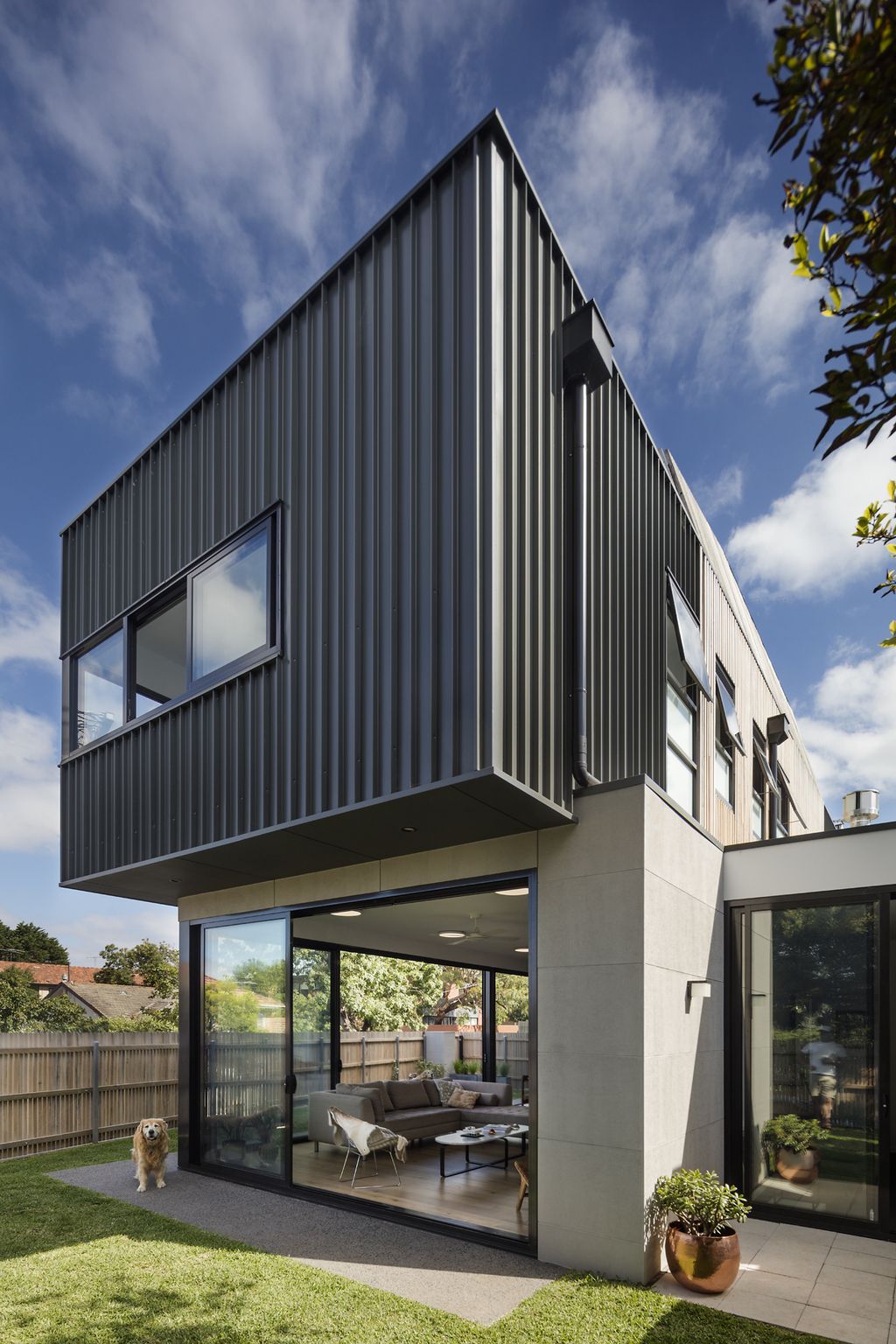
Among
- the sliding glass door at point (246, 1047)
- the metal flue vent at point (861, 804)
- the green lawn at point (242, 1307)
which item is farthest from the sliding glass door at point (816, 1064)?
the sliding glass door at point (246, 1047)

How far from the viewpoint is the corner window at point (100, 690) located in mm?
9234

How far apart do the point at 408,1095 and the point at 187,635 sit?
24.0ft

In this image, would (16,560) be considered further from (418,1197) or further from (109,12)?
(418,1197)

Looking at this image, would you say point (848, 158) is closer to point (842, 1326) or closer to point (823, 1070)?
point (842, 1326)

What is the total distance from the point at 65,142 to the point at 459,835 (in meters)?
8.79

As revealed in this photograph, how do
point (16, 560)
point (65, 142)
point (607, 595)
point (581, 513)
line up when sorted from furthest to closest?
point (16, 560) < point (65, 142) < point (607, 595) < point (581, 513)

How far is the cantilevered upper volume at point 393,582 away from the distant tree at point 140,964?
41.9 meters

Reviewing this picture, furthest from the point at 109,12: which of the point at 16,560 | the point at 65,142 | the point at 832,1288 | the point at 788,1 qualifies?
the point at 16,560

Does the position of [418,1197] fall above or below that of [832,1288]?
below

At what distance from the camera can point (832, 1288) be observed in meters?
5.72

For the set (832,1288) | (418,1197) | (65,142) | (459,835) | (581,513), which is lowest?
(418,1197)

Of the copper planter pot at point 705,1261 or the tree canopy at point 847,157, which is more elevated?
the tree canopy at point 847,157

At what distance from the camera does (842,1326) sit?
5.11 m

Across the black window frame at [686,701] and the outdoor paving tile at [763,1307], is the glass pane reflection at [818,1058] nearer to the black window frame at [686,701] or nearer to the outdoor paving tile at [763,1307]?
the black window frame at [686,701]
